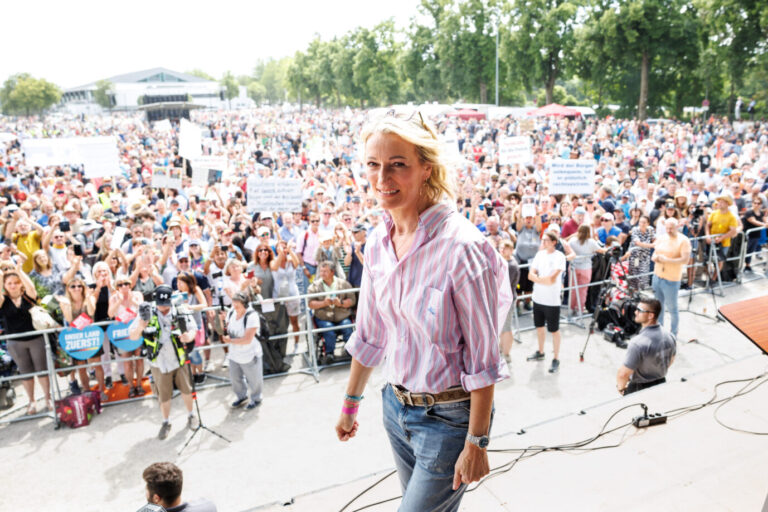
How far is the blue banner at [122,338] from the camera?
7.06m

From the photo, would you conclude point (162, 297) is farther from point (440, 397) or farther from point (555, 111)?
point (555, 111)

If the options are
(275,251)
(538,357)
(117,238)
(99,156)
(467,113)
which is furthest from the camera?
(467,113)

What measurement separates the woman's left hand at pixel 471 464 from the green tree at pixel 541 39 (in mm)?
51104

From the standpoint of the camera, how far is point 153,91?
124000 mm

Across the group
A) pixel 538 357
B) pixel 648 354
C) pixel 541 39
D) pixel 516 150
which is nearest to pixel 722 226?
pixel 538 357

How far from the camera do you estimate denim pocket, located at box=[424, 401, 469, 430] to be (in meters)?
1.93

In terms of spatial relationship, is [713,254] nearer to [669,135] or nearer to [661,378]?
[661,378]

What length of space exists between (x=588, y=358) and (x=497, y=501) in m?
4.85

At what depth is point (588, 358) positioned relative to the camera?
790cm

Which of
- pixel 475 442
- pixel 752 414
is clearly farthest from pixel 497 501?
pixel 752 414

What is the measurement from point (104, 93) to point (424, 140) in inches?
5767

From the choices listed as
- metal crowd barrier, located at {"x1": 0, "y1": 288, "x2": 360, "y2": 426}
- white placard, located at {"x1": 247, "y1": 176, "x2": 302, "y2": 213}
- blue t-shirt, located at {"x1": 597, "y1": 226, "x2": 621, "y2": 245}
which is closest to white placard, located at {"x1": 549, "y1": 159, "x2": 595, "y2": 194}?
blue t-shirt, located at {"x1": 597, "y1": 226, "x2": 621, "y2": 245}

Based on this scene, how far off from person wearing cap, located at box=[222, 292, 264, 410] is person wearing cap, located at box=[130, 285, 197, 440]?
542mm

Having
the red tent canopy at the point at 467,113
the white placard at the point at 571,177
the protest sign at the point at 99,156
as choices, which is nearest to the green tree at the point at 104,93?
the red tent canopy at the point at 467,113
